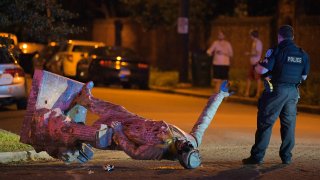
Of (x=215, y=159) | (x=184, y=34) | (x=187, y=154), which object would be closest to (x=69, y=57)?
(x=184, y=34)

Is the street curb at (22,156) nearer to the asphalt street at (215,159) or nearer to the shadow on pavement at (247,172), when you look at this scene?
the asphalt street at (215,159)

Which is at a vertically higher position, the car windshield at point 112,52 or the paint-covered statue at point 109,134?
the car windshield at point 112,52

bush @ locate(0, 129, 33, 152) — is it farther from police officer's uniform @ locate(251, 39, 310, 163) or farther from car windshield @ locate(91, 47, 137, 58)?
car windshield @ locate(91, 47, 137, 58)

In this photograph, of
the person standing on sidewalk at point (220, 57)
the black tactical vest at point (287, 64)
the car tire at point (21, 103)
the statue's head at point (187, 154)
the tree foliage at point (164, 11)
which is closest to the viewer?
the statue's head at point (187, 154)

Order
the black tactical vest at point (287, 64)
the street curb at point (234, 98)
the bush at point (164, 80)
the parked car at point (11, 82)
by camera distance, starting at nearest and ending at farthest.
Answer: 1. the black tactical vest at point (287, 64)
2. the parked car at point (11, 82)
3. the street curb at point (234, 98)
4. the bush at point (164, 80)

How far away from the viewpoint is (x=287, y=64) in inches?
368

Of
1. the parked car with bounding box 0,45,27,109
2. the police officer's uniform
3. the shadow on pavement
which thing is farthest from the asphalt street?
the police officer's uniform

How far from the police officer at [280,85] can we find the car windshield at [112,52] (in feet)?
46.4

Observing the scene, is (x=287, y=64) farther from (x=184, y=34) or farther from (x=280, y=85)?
(x=184, y=34)

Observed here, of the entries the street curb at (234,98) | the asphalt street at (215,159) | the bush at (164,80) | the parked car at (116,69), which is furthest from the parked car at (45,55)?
the asphalt street at (215,159)

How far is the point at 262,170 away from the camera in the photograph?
9156 millimetres

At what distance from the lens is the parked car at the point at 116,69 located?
22797 mm

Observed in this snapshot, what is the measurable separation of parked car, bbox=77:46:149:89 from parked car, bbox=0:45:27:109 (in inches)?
273

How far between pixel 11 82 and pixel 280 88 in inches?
307
